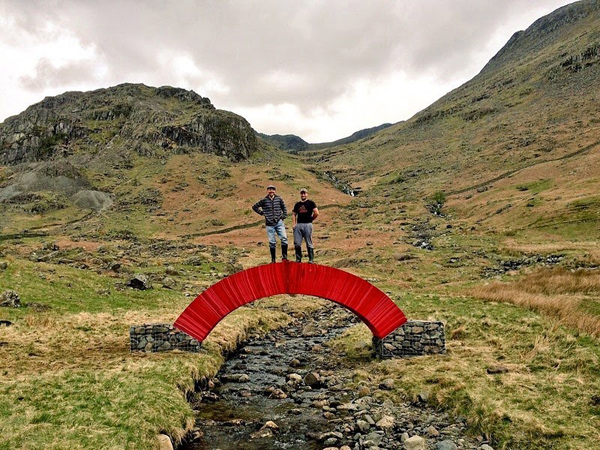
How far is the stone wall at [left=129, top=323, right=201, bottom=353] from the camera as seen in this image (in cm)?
1841

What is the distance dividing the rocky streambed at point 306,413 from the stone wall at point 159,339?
2072 mm

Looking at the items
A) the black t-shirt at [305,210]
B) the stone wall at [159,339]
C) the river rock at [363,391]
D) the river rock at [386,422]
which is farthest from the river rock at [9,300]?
the river rock at [386,422]

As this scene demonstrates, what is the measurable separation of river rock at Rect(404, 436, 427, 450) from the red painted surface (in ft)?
22.1

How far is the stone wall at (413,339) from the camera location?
60.9ft

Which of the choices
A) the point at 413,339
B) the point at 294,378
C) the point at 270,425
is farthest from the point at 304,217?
the point at 413,339

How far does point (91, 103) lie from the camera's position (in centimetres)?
19425

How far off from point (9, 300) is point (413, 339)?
20.7 meters

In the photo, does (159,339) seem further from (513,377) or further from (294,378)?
(513,377)

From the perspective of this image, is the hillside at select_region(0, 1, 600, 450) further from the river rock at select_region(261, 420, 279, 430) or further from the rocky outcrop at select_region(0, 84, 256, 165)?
the rocky outcrop at select_region(0, 84, 256, 165)

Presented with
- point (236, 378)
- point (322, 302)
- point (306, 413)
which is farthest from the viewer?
point (322, 302)

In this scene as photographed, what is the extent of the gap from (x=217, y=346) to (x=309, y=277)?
6.93 metres

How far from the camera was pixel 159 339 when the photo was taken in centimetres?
1873

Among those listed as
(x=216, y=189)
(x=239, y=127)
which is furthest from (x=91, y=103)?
(x=216, y=189)

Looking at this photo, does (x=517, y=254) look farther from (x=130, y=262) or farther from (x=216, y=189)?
(x=216, y=189)
